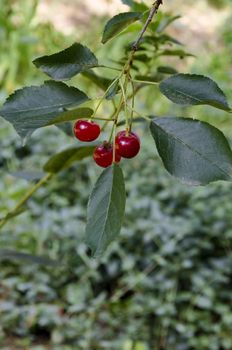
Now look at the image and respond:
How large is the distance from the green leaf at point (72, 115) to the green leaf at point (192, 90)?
7 centimetres

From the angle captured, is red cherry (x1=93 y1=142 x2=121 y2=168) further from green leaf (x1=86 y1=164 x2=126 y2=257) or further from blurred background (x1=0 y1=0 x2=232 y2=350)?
blurred background (x1=0 y1=0 x2=232 y2=350)

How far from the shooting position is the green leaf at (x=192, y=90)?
0.52 meters

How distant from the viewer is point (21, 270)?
2471 mm

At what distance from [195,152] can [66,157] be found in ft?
1.19

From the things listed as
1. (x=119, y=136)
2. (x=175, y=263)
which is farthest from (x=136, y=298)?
(x=119, y=136)

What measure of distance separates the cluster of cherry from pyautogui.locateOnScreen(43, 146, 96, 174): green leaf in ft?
0.71

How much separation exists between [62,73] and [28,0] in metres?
3.90

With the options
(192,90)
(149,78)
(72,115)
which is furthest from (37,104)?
(149,78)

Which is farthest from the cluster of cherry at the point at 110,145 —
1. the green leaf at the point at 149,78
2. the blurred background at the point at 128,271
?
the blurred background at the point at 128,271

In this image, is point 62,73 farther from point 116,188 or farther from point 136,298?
point 136,298

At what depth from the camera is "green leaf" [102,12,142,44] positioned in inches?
22.0

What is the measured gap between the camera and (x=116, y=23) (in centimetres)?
56

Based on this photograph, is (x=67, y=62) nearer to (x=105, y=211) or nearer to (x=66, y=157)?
(x=105, y=211)

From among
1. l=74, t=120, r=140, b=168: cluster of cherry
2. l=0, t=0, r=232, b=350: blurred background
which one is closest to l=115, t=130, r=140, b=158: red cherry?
l=74, t=120, r=140, b=168: cluster of cherry
